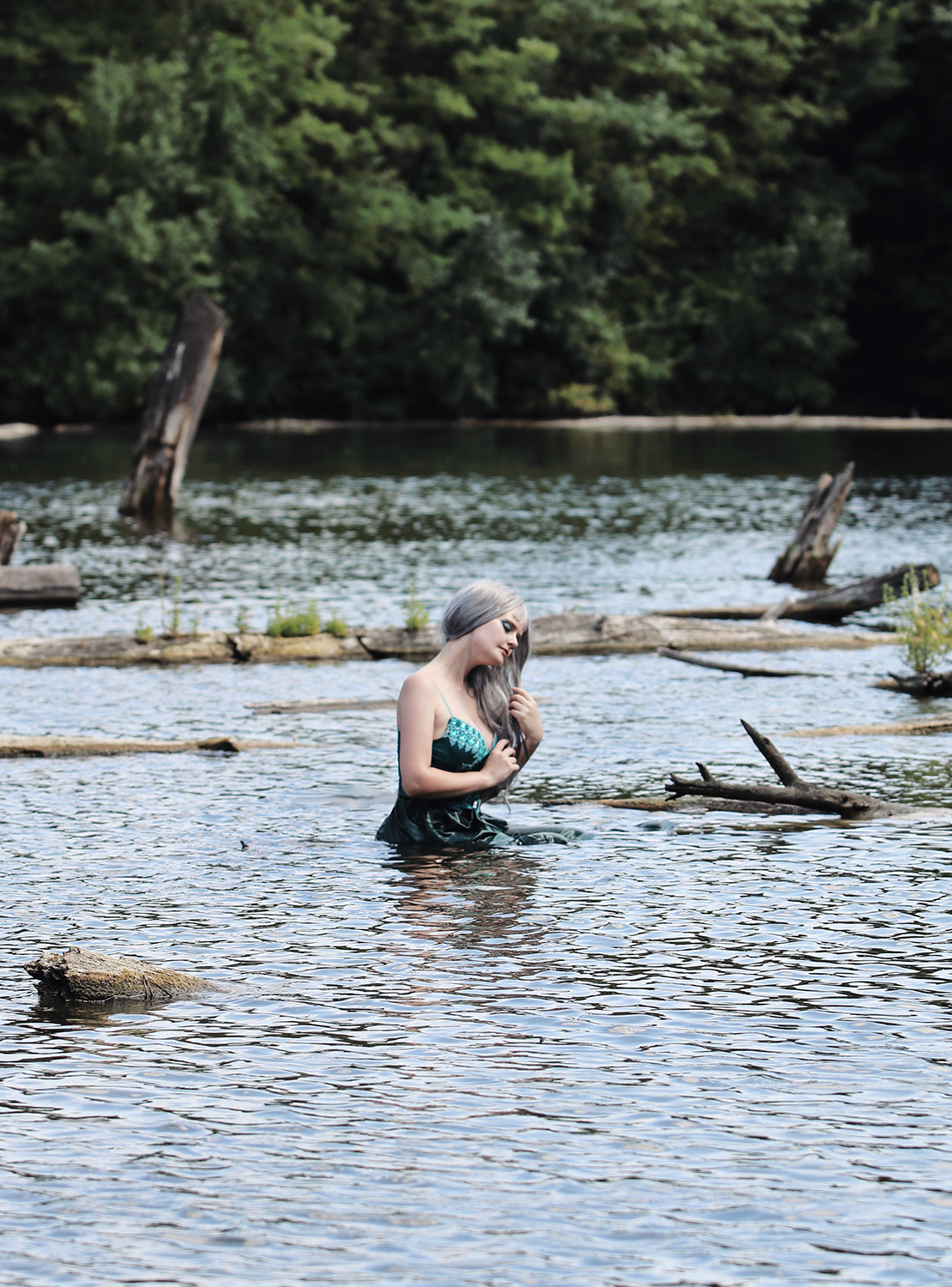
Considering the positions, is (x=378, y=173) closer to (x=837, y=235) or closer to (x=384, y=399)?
(x=384, y=399)

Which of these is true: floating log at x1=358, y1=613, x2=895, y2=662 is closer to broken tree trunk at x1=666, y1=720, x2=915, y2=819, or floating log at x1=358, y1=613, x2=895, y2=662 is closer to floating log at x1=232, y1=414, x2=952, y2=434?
broken tree trunk at x1=666, y1=720, x2=915, y2=819

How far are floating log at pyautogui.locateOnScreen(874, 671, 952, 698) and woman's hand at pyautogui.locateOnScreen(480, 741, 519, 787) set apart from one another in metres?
6.35

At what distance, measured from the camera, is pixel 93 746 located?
12.8 meters

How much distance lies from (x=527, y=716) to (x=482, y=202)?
57.2 meters

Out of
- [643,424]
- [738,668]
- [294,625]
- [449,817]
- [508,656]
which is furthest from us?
[643,424]

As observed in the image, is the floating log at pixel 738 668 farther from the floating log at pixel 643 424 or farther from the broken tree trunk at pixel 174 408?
the floating log at pixel 643 424

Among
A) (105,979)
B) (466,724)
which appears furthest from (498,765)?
(105,979)

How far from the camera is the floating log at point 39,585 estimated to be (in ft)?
66.0

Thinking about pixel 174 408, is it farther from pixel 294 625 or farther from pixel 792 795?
pixel 792 795

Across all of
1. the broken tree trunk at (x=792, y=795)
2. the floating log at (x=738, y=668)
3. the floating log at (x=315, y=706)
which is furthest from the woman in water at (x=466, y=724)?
the floating log at (x=738, y=668)

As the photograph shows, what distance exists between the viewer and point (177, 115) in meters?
58.3

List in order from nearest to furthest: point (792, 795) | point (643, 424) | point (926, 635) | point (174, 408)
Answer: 1. point (792, 795)
2. point (926, 635)
3. point (174, 408)
4. point (643, 424)

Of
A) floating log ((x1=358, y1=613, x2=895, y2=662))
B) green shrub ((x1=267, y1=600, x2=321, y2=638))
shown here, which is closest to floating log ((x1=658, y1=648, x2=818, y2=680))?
floating log ((x1=358, y1=613, x2=895, y2=662))

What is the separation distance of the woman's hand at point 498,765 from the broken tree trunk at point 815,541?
13.6m
